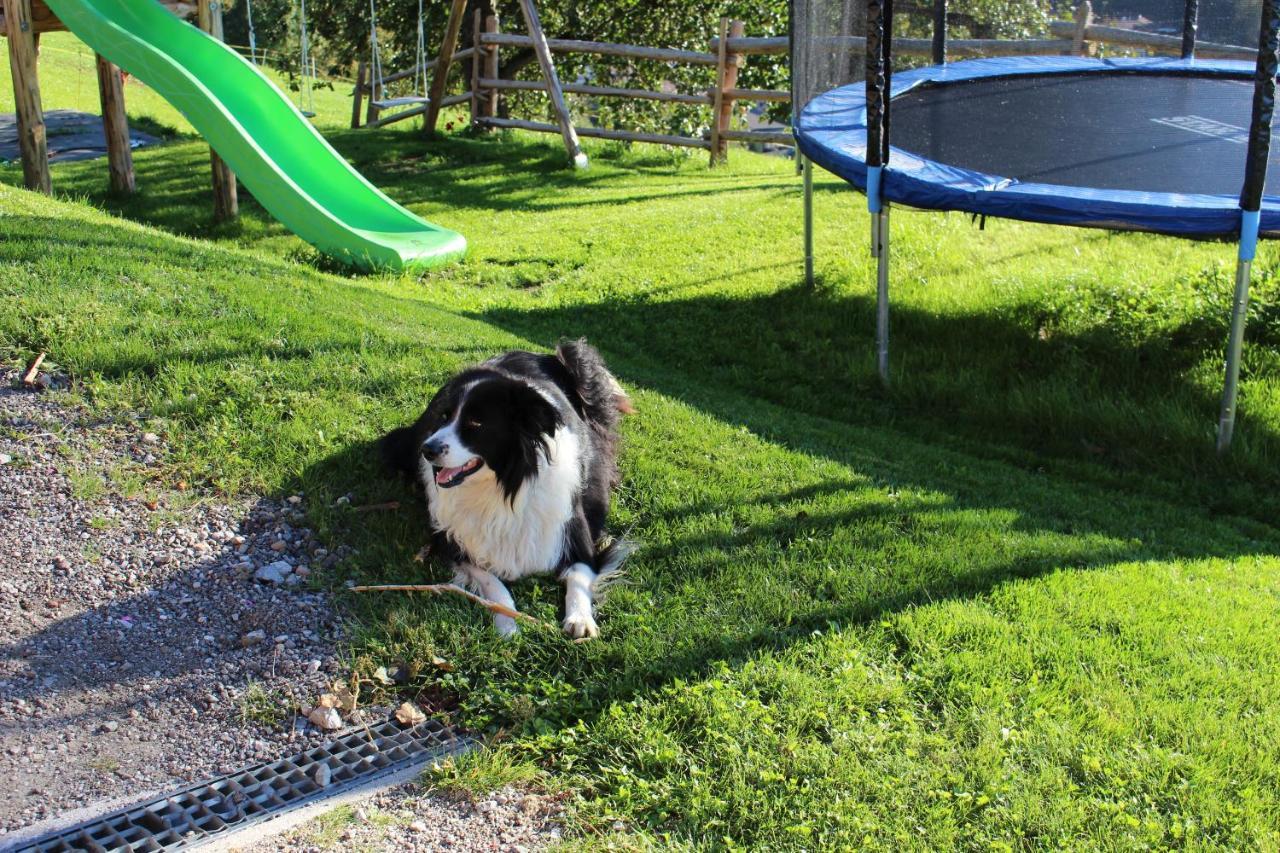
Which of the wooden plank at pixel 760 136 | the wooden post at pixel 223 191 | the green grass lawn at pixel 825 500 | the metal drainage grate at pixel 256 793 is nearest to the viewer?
the metal drainage grate at pixel 256 793

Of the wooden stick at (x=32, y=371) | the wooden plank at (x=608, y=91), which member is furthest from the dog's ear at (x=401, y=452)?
the wooden plank at (x=608, y=91)

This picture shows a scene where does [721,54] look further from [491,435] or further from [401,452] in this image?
[491,435]

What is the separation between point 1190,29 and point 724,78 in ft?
16.5

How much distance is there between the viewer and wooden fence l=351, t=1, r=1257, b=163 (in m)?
10.6

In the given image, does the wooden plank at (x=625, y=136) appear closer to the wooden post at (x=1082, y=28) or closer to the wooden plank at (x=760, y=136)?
the wooden plank at (x=760, y=136)

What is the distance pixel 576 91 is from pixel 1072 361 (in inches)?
386

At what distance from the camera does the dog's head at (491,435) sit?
11.3 ft

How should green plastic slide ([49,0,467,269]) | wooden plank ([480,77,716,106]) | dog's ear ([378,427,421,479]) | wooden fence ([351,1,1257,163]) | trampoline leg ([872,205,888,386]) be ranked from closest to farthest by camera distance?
dog's ear ([378,427,421,479])
trampoline leg ([872,205,888,386])
green plastic slide ([49,0,467,269])
wooden fence ([351,1,1257,163])
wooden plank ([480,77,716,106])

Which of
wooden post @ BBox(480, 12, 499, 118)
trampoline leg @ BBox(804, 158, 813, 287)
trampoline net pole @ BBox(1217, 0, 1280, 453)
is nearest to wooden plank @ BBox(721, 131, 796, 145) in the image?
wooden post @ BBox(480, 12, 499, 118)

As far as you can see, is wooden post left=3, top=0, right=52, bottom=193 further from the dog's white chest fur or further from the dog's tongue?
the dog's tongue

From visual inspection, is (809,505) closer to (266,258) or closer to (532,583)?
(532,583)

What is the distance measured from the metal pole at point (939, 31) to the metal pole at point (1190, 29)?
0.09m

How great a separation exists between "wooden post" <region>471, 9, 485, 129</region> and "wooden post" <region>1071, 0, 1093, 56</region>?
724 centimetres

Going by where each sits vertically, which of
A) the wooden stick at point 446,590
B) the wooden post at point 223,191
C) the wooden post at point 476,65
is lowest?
the wooden stick at point 446,590
